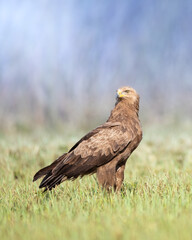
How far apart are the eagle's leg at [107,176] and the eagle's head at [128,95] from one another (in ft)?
3.20

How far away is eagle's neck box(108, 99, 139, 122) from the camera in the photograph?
5.72m

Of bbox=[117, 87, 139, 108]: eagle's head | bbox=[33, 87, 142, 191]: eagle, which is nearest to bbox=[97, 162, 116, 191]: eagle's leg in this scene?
bbox=[33, 87, 142, 191]: eagle

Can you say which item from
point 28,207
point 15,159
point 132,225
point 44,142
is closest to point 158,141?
point 44,142

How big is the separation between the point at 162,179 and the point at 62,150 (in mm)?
4474

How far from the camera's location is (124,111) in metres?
5.79

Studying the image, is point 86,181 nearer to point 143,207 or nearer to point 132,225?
point 143,207

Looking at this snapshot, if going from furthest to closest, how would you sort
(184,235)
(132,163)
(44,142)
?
1. (44,142)
2. (132,163)
3. (184,235)

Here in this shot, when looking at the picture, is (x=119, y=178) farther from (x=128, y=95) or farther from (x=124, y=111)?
(x=128, y=95)

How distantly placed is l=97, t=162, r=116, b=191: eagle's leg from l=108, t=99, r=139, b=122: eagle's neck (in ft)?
2.15

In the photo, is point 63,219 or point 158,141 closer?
point 63,219

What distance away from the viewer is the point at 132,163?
9289 millimetres

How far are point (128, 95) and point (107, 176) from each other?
1202mm

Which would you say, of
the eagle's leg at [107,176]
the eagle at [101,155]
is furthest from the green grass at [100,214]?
the eagle at [101,155]

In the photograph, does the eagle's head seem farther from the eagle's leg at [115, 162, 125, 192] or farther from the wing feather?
the eagle's leg at [115, 162, 125, 192]
